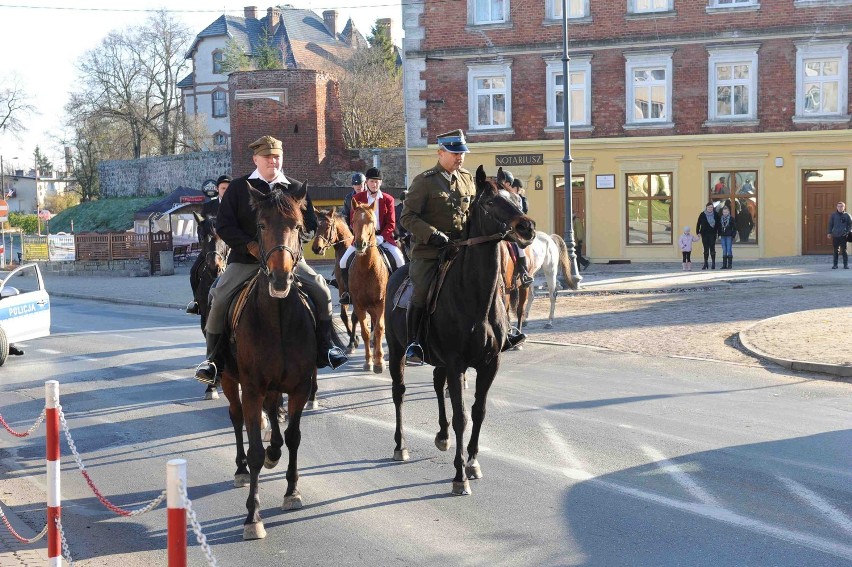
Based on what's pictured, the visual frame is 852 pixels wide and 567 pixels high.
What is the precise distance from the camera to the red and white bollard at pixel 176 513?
3920 millimetres

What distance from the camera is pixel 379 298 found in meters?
13.6

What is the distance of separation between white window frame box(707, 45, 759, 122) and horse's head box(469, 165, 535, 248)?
3037 centimetres

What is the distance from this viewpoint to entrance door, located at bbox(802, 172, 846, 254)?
3550 centimetres

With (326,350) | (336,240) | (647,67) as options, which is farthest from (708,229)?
(326,350)

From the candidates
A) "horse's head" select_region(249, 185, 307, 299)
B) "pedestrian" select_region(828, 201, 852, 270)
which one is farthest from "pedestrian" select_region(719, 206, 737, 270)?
"horse's head" select_region(249, 185, 307, 299)

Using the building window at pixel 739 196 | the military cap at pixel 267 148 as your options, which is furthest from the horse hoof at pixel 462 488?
the building window at pixel 739 196

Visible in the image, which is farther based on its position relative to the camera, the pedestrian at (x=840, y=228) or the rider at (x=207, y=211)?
the pedestrian at (x=840, y=228)

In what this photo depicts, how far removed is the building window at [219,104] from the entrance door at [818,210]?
67976 mm

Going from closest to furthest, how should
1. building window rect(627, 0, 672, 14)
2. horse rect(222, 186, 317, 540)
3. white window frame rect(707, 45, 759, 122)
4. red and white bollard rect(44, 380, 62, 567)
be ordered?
red and white bollard rect(44, 380, 62, 567) < horse rect(222, 186, 317, 540) < white window frame rect(707, 45, 759, 122) < building window rect(627, 0, 672, 14)

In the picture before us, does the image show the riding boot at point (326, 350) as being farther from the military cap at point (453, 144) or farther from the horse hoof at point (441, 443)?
the military cap at point (453, 144)

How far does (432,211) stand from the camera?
8727 mm

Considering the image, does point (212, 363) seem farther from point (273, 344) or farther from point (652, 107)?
point (652, 107)

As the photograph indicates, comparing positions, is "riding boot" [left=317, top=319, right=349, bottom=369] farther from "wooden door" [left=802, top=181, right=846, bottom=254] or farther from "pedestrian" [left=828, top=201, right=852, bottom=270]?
"wooden door" [left=802, top=181, right=846, bottom=254]

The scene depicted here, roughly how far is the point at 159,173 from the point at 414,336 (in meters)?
60.9
